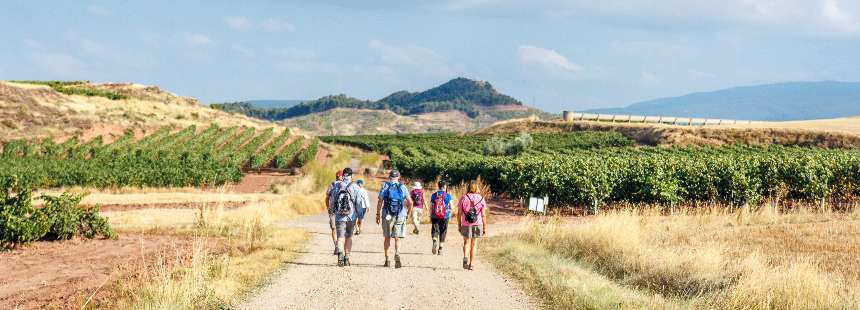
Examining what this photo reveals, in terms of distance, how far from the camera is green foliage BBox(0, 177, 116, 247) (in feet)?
56.6

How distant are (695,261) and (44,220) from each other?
14.9 m

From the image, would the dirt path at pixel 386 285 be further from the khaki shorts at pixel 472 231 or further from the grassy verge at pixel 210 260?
the khaki shorts at pixel 472 231

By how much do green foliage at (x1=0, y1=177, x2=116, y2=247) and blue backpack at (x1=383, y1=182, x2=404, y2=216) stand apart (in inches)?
336

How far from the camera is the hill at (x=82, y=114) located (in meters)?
72.6

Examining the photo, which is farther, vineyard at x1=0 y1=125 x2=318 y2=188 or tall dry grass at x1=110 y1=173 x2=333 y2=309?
vineyard at x1=0 y1=125 x2=318 y2=188

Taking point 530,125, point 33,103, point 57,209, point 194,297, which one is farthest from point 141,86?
point 194,297

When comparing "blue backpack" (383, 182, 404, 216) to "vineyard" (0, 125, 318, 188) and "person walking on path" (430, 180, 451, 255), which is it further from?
"vineyard" (0, 125, 318, 188)

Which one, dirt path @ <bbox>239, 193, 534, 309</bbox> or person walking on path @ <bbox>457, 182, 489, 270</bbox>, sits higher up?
person walking on path @ <bbox>457, 182, 489, 270</bbox>

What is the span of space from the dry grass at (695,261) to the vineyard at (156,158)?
32.6 m

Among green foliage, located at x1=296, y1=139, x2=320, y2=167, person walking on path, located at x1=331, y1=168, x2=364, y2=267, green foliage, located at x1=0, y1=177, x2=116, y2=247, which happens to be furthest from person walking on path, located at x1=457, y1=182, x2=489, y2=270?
green foliage, located at x1=296, y1=139, x2=320, y2=167

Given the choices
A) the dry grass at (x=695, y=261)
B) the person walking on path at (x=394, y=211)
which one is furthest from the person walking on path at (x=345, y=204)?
the dry grass at (x=695, y=261)

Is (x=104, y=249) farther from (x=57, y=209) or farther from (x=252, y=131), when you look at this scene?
(x=252, y=131)

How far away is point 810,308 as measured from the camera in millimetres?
10188

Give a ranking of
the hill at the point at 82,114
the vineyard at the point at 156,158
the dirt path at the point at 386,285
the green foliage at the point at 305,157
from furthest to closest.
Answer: the hill at the point at 82,114 → the green foliage at the point at 305,157 → the vineyard at the point at 156,158 → the dirt path at the point at 386,285
